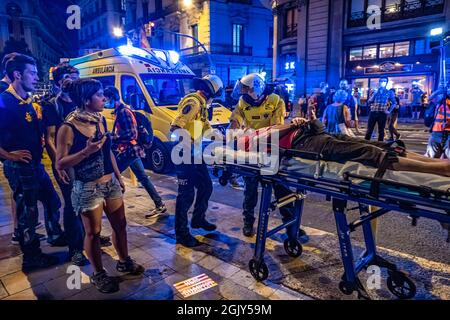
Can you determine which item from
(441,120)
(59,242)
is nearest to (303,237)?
(59,242)

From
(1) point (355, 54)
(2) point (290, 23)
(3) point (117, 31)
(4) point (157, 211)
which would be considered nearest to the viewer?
(4) point (157, 211)

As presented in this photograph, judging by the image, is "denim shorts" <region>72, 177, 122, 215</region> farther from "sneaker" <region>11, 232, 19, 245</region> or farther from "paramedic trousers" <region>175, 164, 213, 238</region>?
"sneaker" <region>11, 232, 19, 245</region>

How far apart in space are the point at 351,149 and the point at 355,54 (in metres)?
20.7

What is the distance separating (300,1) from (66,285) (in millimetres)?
23656

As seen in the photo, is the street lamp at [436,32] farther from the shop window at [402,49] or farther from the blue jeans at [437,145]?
the blue jeans at [437,145]

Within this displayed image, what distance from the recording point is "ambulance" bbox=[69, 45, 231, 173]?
7902 mm

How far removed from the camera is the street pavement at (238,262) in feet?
9.92

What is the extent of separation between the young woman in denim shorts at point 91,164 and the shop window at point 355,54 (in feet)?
69.4

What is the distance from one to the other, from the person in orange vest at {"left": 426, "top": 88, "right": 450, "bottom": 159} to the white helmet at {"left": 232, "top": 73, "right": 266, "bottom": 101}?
3.82 meters

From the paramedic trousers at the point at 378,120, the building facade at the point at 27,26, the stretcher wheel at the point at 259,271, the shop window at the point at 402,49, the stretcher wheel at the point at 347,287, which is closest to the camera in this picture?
the stretcher wheel at the point at 347,287

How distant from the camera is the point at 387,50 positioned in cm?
1970

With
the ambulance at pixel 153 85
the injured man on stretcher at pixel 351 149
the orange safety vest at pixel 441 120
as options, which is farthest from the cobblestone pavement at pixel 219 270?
the ambulance at pixel 153 85

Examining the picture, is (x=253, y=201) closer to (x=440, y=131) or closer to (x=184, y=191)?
(x=184, y=191)

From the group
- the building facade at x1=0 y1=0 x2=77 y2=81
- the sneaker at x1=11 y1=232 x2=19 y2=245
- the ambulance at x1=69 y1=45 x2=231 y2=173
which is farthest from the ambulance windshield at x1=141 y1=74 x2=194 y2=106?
the building facade at x1=0 y1=0 x2=77 y2=81
